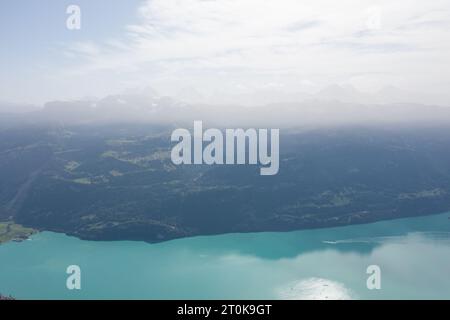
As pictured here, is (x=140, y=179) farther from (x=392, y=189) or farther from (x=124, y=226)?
(x=392, y=189)

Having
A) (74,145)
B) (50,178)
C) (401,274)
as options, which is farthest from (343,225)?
(74,145)

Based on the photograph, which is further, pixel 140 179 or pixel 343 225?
pixel 140 179

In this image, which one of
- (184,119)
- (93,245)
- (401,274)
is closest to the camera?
(401,274)

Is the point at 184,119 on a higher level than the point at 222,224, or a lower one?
higher

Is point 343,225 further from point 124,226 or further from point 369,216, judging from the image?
point 124,226
